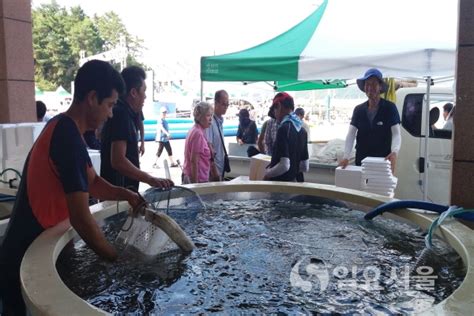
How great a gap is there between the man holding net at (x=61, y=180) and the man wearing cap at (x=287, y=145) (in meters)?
2.27

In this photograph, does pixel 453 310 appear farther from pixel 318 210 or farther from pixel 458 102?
pixel 318 210

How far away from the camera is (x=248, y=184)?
3689 millimetres

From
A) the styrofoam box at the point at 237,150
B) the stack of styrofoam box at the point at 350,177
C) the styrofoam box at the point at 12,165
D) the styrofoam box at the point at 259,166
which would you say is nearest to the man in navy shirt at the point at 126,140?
the styrofoam box at the point at 12,165

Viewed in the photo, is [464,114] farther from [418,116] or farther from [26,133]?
[26,133]

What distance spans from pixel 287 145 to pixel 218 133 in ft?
4.02

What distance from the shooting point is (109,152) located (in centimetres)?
316

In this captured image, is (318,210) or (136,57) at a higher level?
(136,57)

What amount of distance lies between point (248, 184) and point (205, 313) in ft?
6.84

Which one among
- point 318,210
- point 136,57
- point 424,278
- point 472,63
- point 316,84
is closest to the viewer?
point 424,278

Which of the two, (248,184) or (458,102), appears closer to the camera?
(458,102)

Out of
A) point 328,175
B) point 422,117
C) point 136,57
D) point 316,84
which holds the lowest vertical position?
point 328,175

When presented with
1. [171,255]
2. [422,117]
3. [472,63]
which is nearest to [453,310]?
[171,255]

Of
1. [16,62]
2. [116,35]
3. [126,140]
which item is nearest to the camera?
[126,140]

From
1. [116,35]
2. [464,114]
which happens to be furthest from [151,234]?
[116,35]
